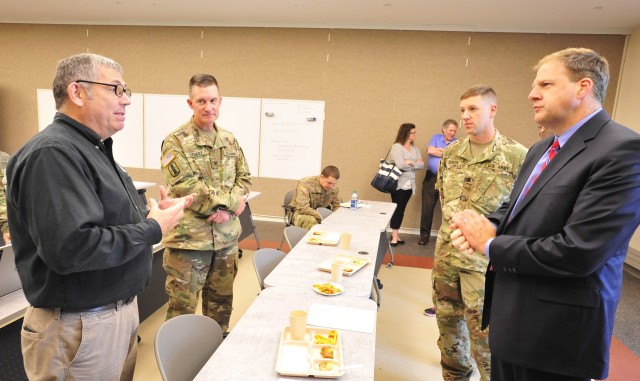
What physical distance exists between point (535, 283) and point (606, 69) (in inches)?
29.3

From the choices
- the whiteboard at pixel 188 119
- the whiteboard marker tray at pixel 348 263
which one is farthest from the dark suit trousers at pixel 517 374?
the whiteboard at pixel 188 119

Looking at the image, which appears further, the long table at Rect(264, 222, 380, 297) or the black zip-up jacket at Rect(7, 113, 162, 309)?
the long table at Rect(264, 222, 380, 297)

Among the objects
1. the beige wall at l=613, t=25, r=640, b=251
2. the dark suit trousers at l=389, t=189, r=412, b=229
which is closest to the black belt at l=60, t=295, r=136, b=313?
the dark suit trousers at l=389, t=189, r=412, b=229

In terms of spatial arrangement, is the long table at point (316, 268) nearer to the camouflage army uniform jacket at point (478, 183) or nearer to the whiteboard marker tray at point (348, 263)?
the whiteboard marker tray at point (348, 263)

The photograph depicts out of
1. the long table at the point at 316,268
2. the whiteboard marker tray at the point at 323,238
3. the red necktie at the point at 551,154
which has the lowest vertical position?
the long table at the point at 316,268

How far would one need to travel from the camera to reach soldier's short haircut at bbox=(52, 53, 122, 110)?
4.42ft

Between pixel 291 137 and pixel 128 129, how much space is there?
2895mm

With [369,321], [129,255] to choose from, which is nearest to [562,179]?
[369,321]

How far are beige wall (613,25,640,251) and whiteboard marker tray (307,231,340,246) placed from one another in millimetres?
4387

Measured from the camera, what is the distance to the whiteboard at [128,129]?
268 inches

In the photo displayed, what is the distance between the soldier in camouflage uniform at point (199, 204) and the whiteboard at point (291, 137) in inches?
158

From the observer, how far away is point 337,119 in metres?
6.41

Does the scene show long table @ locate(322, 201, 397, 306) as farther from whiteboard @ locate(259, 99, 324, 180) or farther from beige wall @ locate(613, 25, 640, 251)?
beige wall @ locate(613, 25, 640, 251)

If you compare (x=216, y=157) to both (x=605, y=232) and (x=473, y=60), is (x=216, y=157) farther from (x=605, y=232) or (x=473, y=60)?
(x=473, y=60)
